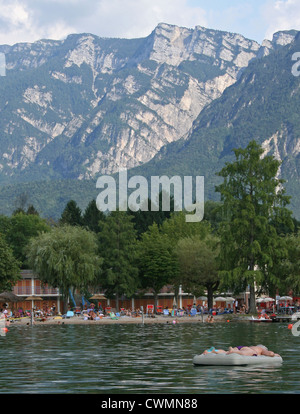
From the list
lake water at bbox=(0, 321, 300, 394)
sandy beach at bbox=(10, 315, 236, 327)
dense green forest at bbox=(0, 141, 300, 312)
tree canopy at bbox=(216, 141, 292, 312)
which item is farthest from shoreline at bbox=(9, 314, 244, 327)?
lake water at bbox=(0, 321, 300, 394)

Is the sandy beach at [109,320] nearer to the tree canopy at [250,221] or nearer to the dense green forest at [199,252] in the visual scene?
the dense green forest at [199,252]

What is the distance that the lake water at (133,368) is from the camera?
30250mm

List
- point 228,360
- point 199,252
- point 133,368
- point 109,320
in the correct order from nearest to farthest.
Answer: point 228,360
point 133,368
point 109,320
point 199,252

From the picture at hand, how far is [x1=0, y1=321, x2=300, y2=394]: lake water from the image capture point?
99.2 ft

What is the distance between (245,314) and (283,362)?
5598cm

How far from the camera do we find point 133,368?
3775cm

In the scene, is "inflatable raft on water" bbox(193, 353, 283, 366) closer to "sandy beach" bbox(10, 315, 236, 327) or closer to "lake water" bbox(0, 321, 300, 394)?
"lake water" bbox(0, 321, 300, 394)

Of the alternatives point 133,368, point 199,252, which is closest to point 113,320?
point 199,252

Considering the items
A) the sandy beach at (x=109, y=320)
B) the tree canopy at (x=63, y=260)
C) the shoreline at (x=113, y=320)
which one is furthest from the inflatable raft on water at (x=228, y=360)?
the tree canopy at (x=63, y=260)

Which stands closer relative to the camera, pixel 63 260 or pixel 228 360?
pixel 228 360

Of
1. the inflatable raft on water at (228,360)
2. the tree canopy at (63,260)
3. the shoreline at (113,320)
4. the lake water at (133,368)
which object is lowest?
the shoreline at (113,320)

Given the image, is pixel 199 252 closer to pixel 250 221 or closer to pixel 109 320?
pixel 250 221

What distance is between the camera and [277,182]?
306 feet
